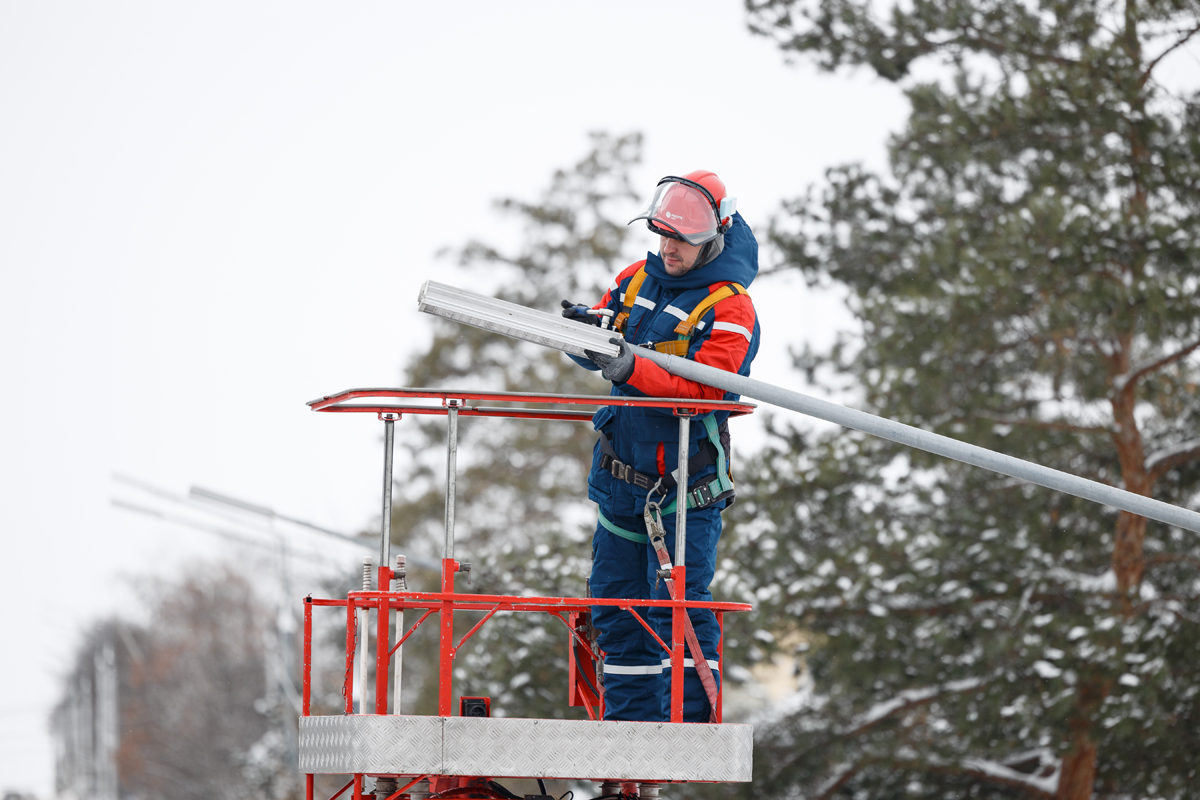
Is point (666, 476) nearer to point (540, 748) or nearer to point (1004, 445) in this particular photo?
point (540, 748)

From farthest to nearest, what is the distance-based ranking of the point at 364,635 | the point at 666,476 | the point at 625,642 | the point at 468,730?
the point at 625,642 < the point at 666,476 < the point at 364,635 < the point at 468,730

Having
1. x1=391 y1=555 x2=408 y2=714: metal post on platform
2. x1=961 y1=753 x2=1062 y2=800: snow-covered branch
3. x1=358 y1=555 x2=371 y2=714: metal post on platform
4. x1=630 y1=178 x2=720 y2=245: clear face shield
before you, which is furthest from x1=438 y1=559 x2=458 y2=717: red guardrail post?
x1=961 y1=753 x2=1062 y2=800: snow-covered branch

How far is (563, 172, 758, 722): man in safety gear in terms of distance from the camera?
527 centimetres

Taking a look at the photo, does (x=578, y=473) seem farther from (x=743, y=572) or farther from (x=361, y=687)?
(x=361, y=687)

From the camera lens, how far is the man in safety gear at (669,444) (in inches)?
208

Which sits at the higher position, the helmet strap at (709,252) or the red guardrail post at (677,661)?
→ the helmet strap at (709,252)

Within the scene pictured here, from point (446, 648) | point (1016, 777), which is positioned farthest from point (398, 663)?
point (1016, 777)

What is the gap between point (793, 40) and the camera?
50.7 ft

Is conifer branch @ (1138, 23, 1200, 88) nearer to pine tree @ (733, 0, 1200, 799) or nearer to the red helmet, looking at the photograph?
pine tree @ (733, 0, 1200, 799)

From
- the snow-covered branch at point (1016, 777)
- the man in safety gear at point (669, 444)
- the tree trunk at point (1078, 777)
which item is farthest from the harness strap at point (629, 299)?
the snow-covered branch at point (1016, 777)

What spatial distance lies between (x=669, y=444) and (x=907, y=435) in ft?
3.11

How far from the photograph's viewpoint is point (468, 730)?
461cm

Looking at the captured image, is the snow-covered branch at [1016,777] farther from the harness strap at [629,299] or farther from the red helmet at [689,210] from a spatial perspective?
the red helmet at [689,210]

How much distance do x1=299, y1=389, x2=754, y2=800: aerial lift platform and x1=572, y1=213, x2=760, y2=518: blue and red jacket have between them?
354 mm
